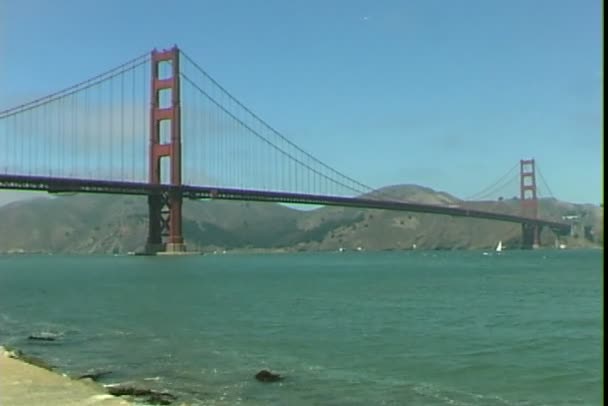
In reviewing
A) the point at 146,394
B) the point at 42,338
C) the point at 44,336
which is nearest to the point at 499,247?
the point at 44,336

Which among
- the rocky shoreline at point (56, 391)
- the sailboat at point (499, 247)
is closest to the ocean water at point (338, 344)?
the rocky shoreline at point (56, 391)

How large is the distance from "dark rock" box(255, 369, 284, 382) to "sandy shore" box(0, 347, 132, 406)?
2.51 meters

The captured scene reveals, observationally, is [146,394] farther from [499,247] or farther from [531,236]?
[499,247]

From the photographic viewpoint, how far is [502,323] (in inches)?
861

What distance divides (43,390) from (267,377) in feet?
12.5

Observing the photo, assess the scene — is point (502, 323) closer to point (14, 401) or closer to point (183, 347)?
point (183, 347)

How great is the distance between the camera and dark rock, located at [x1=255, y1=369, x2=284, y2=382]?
40.7ft

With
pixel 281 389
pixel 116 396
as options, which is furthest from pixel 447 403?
pixel 116 396

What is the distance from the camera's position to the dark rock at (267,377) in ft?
40.7

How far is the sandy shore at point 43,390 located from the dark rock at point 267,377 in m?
2.51

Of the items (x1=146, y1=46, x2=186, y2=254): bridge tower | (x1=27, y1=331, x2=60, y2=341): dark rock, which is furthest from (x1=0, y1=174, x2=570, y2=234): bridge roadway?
(x1=27, y1=331, x2=60, y2=341): dark rock

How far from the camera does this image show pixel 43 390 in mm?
9781

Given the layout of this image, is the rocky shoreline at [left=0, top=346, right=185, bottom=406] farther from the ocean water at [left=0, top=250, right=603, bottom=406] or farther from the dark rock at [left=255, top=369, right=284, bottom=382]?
the dark rock at [left=255, top=369, right=284, bottom=382]

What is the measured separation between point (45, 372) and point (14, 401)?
9.01 feet
